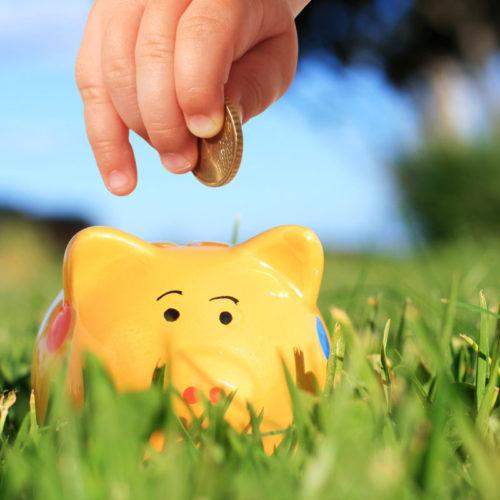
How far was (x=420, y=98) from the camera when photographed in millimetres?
8992

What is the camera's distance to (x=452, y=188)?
6082 mm

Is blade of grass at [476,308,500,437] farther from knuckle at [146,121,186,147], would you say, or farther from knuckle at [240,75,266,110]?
knuckle at [240,75,266,110]

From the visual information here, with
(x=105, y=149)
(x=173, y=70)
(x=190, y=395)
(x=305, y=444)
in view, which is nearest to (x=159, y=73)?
(x=173, y=70)

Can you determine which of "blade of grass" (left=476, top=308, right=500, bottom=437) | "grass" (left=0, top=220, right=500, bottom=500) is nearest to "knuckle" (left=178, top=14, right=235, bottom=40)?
"grass" (left=0, top=220, right=500, bottom=500)

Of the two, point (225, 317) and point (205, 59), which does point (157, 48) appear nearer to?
point (205, 59)

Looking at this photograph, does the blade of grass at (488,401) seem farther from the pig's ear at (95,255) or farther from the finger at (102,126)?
the finger at (102,126)

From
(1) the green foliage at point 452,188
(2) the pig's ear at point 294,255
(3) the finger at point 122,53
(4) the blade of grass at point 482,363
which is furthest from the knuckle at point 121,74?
(1) the green foliage at point 452,188

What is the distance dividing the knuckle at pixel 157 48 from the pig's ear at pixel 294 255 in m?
0.31

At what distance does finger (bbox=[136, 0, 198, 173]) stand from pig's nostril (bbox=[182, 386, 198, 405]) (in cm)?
45

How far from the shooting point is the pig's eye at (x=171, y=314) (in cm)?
93

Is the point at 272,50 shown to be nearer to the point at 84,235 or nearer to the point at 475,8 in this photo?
the point at 84,235

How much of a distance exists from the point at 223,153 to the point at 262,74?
325mm

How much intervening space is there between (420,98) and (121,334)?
8.55 m

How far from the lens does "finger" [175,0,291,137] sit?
109 centimetres
